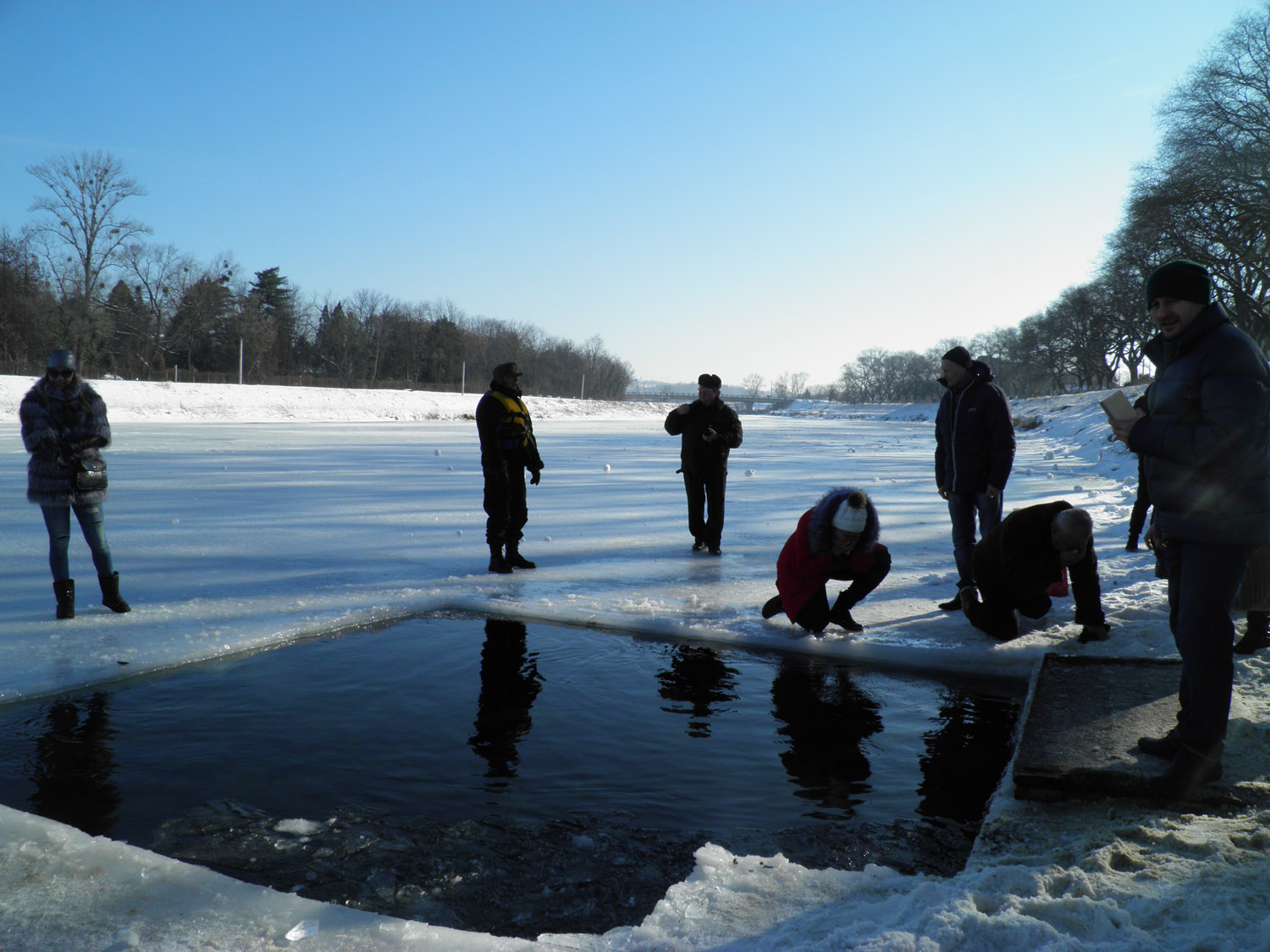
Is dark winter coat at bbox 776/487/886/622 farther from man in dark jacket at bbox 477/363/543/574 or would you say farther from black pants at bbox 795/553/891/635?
man in dark jacket at bbox 477/363/543/574

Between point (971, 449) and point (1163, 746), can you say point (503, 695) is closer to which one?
point (1163, 746)

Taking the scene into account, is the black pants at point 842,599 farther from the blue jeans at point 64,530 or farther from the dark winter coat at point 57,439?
the dark winter coat at point 57,439

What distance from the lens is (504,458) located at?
22.2 ft

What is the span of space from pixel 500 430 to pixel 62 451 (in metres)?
2.92

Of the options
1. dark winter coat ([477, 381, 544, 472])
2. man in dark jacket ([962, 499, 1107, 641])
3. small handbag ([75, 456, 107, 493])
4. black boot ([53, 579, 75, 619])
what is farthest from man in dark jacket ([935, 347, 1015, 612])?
black boot ([53, 579, 75, 619])

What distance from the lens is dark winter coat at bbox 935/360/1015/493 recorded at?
17.5 feet

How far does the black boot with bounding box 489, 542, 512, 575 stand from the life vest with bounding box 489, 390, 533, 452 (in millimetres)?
Result: 789

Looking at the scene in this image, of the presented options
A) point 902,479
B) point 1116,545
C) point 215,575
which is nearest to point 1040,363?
point 902,479

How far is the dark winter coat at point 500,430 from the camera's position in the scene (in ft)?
22.0

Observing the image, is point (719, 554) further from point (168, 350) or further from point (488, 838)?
point (168, 350)

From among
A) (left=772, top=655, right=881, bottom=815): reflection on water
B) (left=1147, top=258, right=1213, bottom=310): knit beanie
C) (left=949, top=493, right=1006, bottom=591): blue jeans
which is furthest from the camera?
(left=949, top=493, right=1006, bottom=591): blue jeans

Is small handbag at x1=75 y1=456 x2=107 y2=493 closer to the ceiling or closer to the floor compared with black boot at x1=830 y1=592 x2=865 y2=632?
closer to the ceiling

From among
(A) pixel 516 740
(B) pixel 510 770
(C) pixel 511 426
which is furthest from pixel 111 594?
(B) pixel 510 770

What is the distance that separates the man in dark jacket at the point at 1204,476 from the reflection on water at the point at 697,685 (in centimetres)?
190
